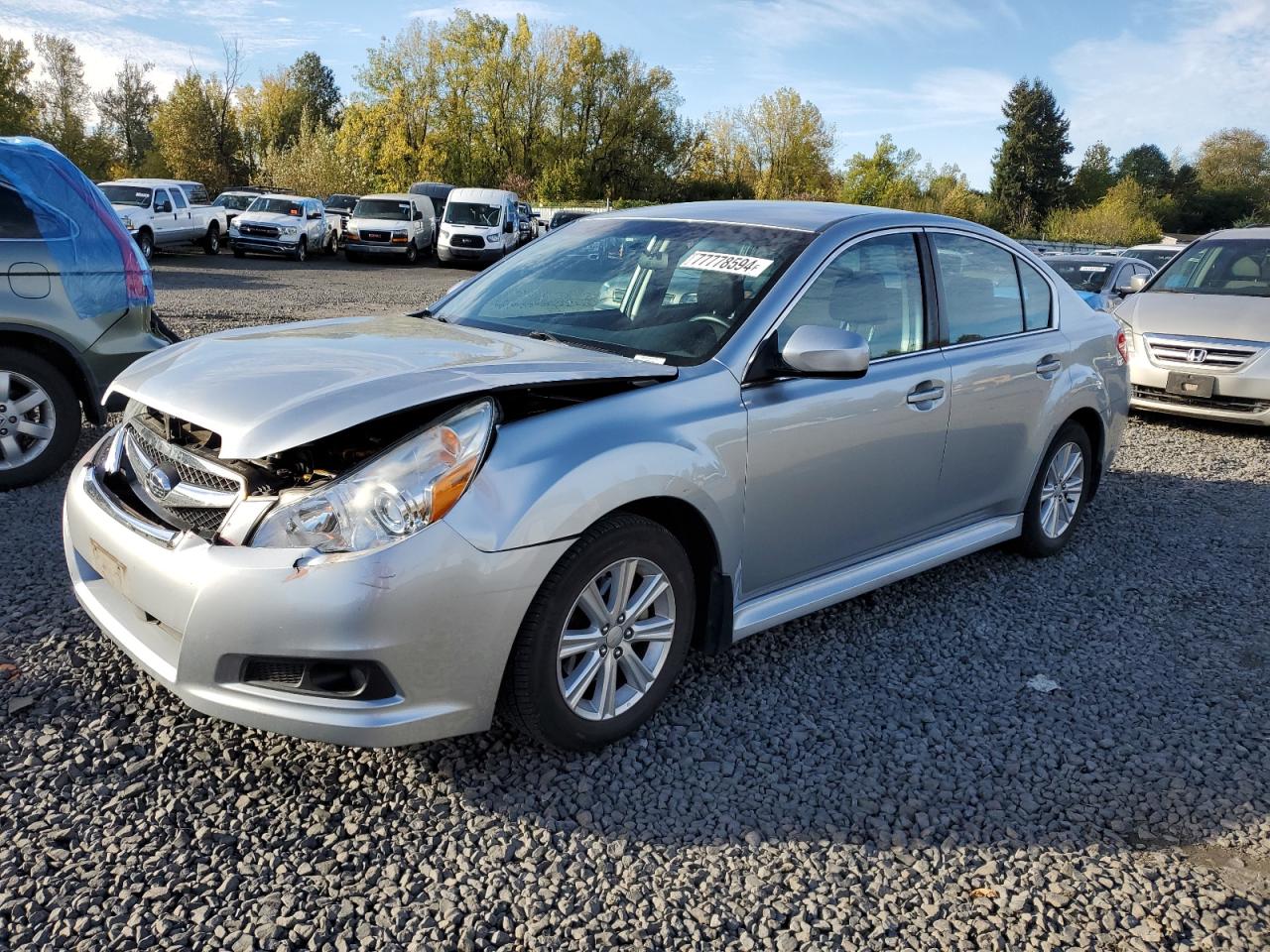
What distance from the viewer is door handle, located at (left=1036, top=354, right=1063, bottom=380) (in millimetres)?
4770

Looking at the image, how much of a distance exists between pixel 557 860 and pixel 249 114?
78141mm

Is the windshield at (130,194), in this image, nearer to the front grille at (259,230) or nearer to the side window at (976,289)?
the front grille at (259,230)

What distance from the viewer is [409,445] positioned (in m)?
2.71

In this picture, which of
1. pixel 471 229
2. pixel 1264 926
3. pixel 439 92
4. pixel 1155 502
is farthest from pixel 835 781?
pixel 439 92

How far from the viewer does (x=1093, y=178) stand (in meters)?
89.2

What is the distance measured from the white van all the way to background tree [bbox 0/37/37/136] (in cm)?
1909

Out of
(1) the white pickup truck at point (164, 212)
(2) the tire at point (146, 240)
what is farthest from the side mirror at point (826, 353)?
(2) the tire at point (146, 240)

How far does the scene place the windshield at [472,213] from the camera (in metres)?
30.1

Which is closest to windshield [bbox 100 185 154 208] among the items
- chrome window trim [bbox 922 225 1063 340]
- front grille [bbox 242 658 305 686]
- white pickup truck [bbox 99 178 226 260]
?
white pickup truck [bbox 99 178 226 260]

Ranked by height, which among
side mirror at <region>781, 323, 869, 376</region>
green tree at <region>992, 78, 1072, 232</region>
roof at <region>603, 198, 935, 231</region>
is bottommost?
side mirror at <region>781, 323, 869, 376</region>

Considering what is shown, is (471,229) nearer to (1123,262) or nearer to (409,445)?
(1123,262)

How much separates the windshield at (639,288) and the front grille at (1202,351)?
6381 millimetres

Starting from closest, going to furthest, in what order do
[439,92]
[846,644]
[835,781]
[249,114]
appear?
[835,781]
[846,644]
[439,92]
[249,114]

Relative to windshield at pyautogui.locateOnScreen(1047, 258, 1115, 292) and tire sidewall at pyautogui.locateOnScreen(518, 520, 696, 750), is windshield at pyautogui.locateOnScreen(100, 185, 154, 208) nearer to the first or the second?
windshield at pyautogui.locateOnScreen(1047, 258, 1115, 292)
